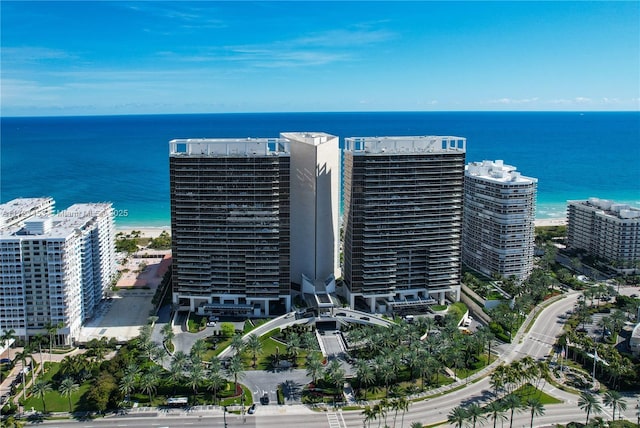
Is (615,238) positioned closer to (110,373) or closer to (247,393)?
(247,393)

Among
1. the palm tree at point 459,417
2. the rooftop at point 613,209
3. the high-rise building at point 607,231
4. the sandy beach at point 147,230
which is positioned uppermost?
the rooftop at point 613,209

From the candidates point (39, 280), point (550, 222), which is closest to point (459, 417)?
point (39, 280)

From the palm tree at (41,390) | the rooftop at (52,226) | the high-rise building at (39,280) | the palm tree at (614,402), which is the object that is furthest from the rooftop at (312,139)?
the palm tree at (614,402)

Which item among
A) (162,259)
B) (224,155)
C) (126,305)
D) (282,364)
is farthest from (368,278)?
(162,259)

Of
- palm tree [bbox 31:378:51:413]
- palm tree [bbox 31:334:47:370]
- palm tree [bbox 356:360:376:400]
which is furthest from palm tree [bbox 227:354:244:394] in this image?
palm tree [bbox 31:334:47:370]

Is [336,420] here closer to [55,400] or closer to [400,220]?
[55,400]

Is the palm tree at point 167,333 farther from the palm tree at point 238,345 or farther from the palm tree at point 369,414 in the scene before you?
the palm tree at point 369,414
